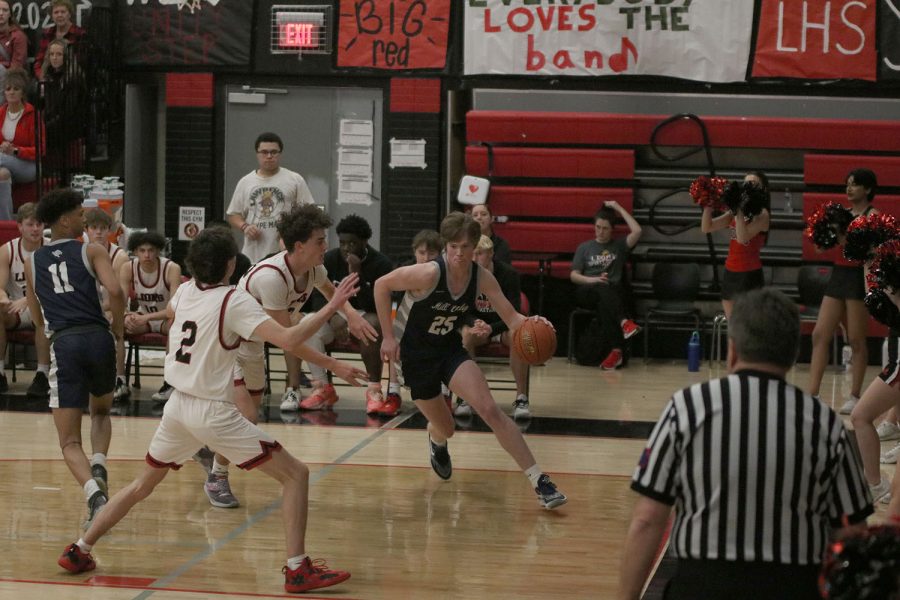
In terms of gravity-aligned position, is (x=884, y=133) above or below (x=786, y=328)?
above

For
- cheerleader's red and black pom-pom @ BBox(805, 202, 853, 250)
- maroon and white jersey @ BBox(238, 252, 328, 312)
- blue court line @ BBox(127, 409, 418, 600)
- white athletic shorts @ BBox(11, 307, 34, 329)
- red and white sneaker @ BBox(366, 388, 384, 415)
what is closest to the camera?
blue court line @ BBox(127, 409, 418, 600)

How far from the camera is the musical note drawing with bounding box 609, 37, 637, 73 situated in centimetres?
1253

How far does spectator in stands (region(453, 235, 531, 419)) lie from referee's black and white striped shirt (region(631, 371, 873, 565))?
20.9 feet

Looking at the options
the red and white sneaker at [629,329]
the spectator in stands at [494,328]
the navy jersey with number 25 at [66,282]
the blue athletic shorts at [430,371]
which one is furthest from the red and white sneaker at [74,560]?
the red and white sneaker at [629,329]

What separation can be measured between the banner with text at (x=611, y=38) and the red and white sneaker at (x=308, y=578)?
26.9 ft

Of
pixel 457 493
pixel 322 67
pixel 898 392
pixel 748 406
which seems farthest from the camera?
pixel 322 67

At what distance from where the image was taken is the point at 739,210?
9586 mm

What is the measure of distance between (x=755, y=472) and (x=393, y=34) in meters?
10.5

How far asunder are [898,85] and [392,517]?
8008 millimetres

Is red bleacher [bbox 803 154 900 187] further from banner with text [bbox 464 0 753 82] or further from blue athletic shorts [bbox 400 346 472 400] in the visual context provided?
blue athletic shorts [bbox 400 346 472 400]

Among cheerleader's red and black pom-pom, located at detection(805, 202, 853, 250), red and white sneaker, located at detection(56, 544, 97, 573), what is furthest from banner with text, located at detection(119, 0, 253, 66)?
red and white sneaker, located at detection(56, 544, 97, 573)

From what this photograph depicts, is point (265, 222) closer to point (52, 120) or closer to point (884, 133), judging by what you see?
point (52, 120)

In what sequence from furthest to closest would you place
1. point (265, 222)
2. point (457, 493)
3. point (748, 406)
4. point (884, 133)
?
point (884, 133)
point (265, 222)
point (457, 493)
point (748, 406)

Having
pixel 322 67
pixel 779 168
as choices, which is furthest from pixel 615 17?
pixel 322 67
